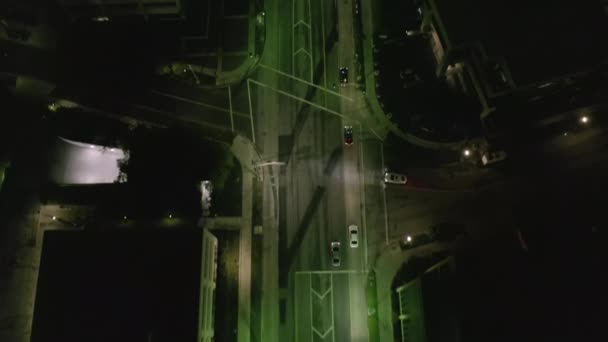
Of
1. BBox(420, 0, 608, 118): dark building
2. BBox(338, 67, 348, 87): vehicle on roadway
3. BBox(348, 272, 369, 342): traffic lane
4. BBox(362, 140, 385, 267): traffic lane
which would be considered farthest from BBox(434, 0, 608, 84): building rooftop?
BBox(348, 272, 369, 342): traffic lane

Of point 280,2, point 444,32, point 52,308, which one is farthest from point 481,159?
point 52,308

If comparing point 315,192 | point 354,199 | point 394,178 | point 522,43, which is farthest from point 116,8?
point 522,43

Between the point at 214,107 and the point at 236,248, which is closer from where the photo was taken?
the point at 236,248

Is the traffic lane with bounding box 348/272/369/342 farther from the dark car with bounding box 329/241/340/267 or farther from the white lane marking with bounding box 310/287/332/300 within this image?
the white lane marking with bounding box 310/287/332/300

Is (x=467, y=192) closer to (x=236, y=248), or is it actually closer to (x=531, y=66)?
(x=531, y=66)

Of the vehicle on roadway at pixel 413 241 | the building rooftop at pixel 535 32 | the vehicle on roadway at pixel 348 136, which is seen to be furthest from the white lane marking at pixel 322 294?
the building rooftop at pixel 535 32

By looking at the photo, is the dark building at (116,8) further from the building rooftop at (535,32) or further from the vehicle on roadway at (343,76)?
the building rooftop at (535,32)
